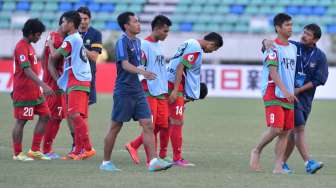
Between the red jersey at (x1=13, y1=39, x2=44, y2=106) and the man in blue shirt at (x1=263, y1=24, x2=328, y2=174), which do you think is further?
the red jersey at (x1=13, y1=39, x2=44, y2=106)

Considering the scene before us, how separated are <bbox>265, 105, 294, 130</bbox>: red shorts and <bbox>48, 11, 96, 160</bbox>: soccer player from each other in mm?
2282

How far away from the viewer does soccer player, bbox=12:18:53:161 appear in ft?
34.9

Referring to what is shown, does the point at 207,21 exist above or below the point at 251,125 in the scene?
above

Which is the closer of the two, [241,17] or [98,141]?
[98,141]

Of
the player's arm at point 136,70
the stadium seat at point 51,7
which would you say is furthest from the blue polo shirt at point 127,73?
the stadium seat at point 51,7

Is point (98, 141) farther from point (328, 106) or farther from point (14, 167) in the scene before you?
point (328, 106)

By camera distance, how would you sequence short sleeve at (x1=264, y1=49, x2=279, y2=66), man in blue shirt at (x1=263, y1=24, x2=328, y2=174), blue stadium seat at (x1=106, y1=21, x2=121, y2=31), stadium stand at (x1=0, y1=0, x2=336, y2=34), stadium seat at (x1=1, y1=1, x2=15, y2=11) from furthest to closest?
stadium seat at (x1=1, y1=1, x2=15, y2=11), blue stadium seat at (x1=106, y1=21, x2=121, y2=31), stadium stand at (x1=0, y1=0, x2=336, y2=34), man in blue shirt at (x1=263, y1=24, x2=328, y2=174), short sleeve at (x1=264, y1=49, x2=279, y2=66)

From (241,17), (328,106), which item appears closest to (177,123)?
(328,106)

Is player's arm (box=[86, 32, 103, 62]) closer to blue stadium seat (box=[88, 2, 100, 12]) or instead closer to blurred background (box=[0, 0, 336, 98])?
blurred background (box=[0, 0, 336, 98])

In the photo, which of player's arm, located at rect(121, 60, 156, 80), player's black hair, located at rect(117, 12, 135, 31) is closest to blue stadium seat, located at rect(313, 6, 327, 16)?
player's black hair, located at rect(117, 12, 135, 31)

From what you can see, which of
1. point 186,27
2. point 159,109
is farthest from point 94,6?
point 159,109

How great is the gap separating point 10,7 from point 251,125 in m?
21.7

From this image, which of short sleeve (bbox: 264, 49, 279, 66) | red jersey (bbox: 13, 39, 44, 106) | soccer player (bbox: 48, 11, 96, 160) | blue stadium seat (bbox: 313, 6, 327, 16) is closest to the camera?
short sleeve (bbox: 264, 49, 279, 66)

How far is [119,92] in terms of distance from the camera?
9602mm
